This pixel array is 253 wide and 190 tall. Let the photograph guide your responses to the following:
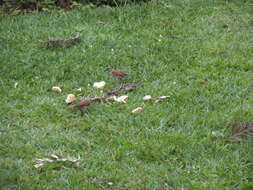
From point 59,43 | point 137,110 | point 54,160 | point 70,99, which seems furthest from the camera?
point 59,43

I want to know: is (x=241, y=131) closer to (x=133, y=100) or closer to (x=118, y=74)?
(x=133, y=100)

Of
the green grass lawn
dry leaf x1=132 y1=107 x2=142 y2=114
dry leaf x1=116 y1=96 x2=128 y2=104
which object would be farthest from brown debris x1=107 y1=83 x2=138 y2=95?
dry leaf x1=132 y1=107 x2=142 y2=114

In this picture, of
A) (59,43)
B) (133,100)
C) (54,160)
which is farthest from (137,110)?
(59,43)

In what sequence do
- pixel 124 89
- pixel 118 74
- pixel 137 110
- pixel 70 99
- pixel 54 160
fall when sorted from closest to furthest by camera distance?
pixel 54 160 < pixel 137 110 < pixel 70 99 < pixel 124 89 < pixel 118 74

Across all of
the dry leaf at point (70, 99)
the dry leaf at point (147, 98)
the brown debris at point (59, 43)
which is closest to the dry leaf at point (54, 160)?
the dry leaf at point (70, 99)

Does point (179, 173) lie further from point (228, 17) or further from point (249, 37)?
point (228, 17)

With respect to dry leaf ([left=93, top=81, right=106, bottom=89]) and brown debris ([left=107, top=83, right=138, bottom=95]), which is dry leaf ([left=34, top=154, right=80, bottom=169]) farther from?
dry leaf ([left=93, top=81, right=106, bottom=89])

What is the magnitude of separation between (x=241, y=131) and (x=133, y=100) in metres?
1.23

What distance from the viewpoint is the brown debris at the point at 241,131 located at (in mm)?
4352

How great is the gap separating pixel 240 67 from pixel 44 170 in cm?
310

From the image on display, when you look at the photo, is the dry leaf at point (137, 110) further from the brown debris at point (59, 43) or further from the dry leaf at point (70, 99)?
the brown debris at point (59, 43)

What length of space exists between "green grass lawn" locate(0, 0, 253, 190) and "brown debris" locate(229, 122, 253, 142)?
8cm

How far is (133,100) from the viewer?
5.12m

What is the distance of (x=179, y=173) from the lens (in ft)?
12.7
